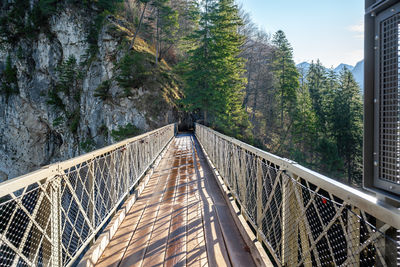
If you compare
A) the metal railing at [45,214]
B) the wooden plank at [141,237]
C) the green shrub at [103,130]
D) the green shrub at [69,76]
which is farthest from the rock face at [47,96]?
the metal railing at [45,214]

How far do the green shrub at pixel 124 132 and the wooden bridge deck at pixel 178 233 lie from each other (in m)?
14.5

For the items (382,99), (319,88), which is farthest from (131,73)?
(319,88)

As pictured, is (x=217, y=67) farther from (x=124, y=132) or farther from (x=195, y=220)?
(x=195, y=220)

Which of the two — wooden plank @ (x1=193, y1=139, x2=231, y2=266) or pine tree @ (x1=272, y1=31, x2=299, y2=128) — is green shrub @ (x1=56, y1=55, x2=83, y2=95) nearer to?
wooden plank @ (x1=193, y1=139, x2=231, y2=266)

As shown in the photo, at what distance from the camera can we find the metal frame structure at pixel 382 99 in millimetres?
1013

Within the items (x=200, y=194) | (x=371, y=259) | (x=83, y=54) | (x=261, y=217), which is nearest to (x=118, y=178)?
(x=200, y=194)

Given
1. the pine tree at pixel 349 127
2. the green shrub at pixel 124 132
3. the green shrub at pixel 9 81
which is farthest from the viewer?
the pine tree at pixel 349 127

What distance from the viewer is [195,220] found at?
3.45m

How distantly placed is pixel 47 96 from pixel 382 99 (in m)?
28.7

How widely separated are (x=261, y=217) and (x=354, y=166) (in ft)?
95.0

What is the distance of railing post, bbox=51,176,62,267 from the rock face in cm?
1969

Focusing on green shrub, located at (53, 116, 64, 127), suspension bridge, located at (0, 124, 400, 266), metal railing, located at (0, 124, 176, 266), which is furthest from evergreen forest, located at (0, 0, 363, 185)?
metal railing, located at (0, 124, 176, 266)

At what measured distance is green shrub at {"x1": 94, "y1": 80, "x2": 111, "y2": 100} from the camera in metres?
20.3

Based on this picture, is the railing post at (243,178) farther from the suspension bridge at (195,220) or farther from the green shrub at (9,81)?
the green shrub at (9,81)
